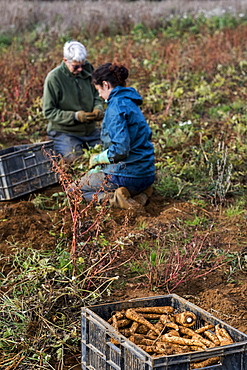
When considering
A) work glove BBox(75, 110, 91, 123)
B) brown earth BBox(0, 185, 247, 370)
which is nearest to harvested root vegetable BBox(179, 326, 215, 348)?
brown earth BBox(0, 185, 247, 370)

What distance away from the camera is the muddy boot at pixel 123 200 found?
498 cm

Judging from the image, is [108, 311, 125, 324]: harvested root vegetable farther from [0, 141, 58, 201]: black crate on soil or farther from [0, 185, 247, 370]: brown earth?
[0, 141, 58, 201]: black crate on soil

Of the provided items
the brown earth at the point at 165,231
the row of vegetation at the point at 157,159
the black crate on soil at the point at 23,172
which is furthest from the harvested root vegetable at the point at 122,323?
the black crate on soil at the point at 23,172

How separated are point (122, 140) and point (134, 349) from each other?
265 centimetres

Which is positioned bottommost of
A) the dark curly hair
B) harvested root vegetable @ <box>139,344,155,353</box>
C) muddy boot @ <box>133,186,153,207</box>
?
muddy boot @ <box>133,186,153,207</box>

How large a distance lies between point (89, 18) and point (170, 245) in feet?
35.8

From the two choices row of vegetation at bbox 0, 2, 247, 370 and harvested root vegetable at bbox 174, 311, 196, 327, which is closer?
harvested root vegetable at bbox 174, 311, 196, 327

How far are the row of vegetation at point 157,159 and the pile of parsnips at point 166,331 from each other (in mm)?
429

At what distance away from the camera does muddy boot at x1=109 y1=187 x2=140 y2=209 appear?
4977mm

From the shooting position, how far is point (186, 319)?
9.46 ft

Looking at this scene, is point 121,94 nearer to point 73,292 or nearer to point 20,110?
point 73,292

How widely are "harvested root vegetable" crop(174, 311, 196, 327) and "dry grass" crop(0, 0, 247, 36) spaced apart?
33.9 ft

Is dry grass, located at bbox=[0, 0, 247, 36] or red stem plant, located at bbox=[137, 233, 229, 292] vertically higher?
dry grass, located at bbox=[0, 0, 247, 36]

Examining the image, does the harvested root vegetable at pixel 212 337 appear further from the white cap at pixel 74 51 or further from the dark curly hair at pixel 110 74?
the white cap at pixel 74 51
